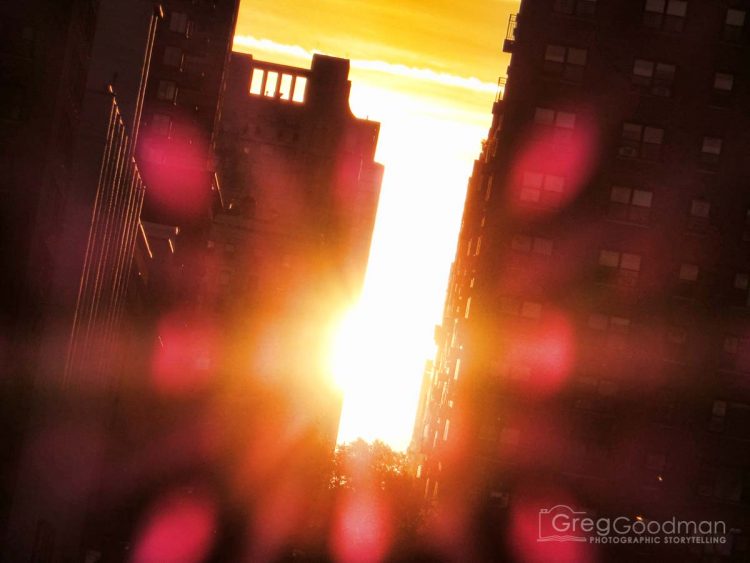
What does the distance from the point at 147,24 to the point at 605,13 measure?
74.7ft

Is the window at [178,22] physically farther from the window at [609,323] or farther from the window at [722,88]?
the window at [722,88]

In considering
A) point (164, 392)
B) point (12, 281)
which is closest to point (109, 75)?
point (12, 281)

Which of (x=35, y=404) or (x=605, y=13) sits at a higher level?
(x=605, y=13)

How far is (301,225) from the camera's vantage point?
152 metres

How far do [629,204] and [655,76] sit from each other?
660 centimetres

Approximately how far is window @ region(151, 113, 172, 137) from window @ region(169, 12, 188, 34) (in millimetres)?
6154

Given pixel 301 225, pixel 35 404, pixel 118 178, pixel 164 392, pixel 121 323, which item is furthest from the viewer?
pixel 301 225

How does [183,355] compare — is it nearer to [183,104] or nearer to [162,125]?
[162,125]

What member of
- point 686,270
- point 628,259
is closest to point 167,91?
point 628,259

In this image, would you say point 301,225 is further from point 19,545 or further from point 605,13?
point 19,545

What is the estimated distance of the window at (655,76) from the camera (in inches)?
2960

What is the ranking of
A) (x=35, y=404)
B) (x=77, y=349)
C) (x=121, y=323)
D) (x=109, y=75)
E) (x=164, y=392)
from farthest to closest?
(x=164, y=392) < (x=121, y=323) < (x=109, y=75) < (x=77, y=349) < (x=35, y=404)

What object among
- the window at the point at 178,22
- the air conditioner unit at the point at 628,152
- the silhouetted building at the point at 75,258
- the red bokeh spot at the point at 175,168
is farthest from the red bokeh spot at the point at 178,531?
the window at the point at 178,22

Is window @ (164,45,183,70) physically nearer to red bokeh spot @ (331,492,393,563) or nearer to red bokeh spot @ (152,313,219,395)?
red bokeh spot @ (152,313,219,395)
